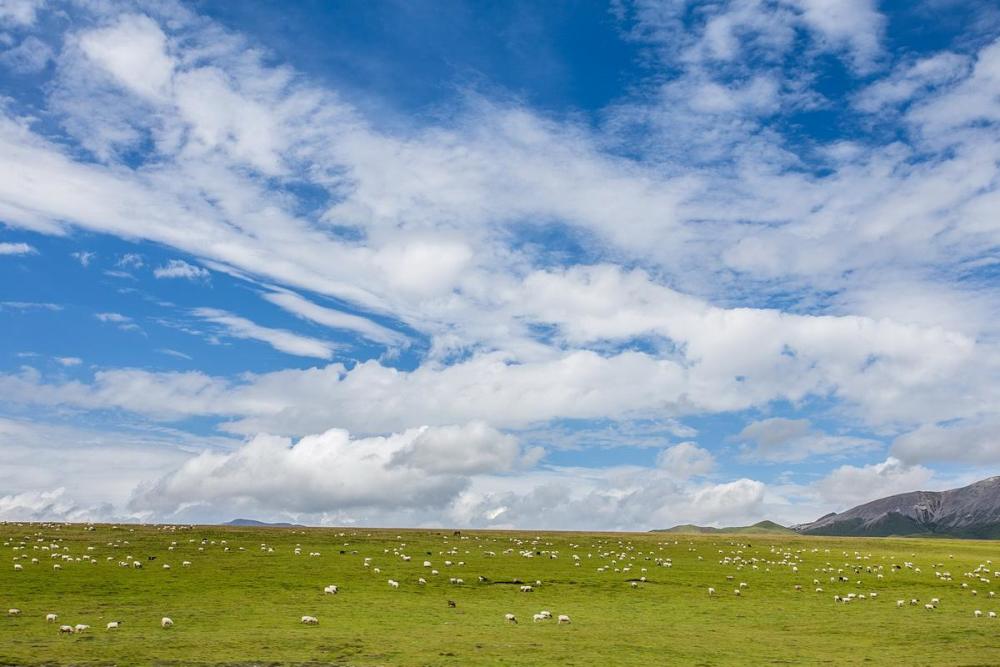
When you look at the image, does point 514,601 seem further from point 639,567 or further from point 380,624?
point 639,567

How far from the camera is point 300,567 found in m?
58.1

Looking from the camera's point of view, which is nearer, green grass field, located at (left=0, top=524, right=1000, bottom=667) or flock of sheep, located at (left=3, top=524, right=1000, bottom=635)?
green grass field, located at (left=0, top=524, right=1000, bottom=667)

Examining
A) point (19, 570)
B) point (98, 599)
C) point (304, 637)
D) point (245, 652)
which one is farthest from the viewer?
point (19, 570)

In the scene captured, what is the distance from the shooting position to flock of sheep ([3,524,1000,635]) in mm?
53344

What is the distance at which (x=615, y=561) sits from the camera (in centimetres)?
7094

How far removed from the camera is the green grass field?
29.1 meters

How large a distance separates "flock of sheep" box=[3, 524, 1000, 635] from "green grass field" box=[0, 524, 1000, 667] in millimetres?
517

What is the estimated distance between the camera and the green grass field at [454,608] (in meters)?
29.1

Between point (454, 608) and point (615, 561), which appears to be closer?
point (454, 608)

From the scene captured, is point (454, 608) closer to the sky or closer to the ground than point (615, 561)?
closer to the ground

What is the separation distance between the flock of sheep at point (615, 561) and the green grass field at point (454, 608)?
52cm

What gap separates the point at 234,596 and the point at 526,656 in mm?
23943

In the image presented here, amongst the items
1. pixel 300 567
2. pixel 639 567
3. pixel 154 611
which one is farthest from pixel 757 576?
pixel 154 611

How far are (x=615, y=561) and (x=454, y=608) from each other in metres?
32.0
